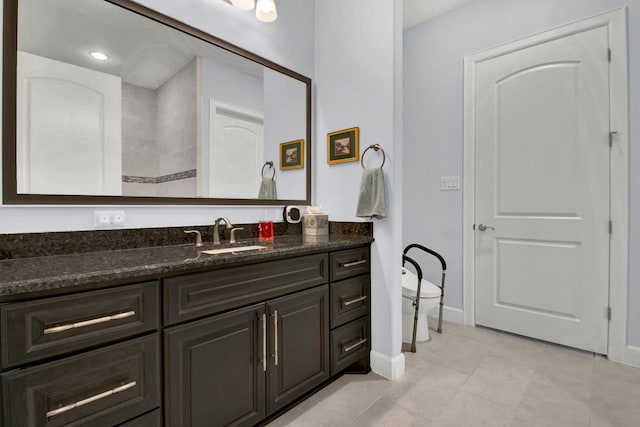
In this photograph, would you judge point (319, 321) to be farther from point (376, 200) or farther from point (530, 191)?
point (530, 191)

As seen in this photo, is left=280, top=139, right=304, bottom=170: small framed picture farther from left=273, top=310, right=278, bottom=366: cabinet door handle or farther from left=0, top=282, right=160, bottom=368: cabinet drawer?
left=0, top=282, right=160, bottom=368: cabinet drawer

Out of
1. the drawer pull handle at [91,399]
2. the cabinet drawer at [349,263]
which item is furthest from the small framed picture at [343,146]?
the drawer pull handle at [91,399]

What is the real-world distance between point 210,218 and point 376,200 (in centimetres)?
100

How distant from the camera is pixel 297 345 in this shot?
1.58 meters

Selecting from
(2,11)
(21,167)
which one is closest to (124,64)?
(2,11)

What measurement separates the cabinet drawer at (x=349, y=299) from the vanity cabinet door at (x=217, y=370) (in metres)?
0.51

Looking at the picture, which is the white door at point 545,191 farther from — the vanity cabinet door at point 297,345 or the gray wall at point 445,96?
the vanity cabinet door at point 297,345

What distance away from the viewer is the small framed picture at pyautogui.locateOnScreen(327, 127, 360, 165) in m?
2.12

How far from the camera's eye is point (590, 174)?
2211mm

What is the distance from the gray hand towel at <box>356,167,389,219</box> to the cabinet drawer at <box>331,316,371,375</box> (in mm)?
689

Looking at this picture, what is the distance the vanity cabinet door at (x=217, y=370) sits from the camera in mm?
1125

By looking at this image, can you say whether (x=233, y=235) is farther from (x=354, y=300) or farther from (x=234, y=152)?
(x=354, y=300)

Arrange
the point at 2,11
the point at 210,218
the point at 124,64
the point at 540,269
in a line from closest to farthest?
the point at 2,11
the point at 124,64
the point at 210,218
the point at 540,269

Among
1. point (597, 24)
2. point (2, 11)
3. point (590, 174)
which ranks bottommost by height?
point (590, 174)
